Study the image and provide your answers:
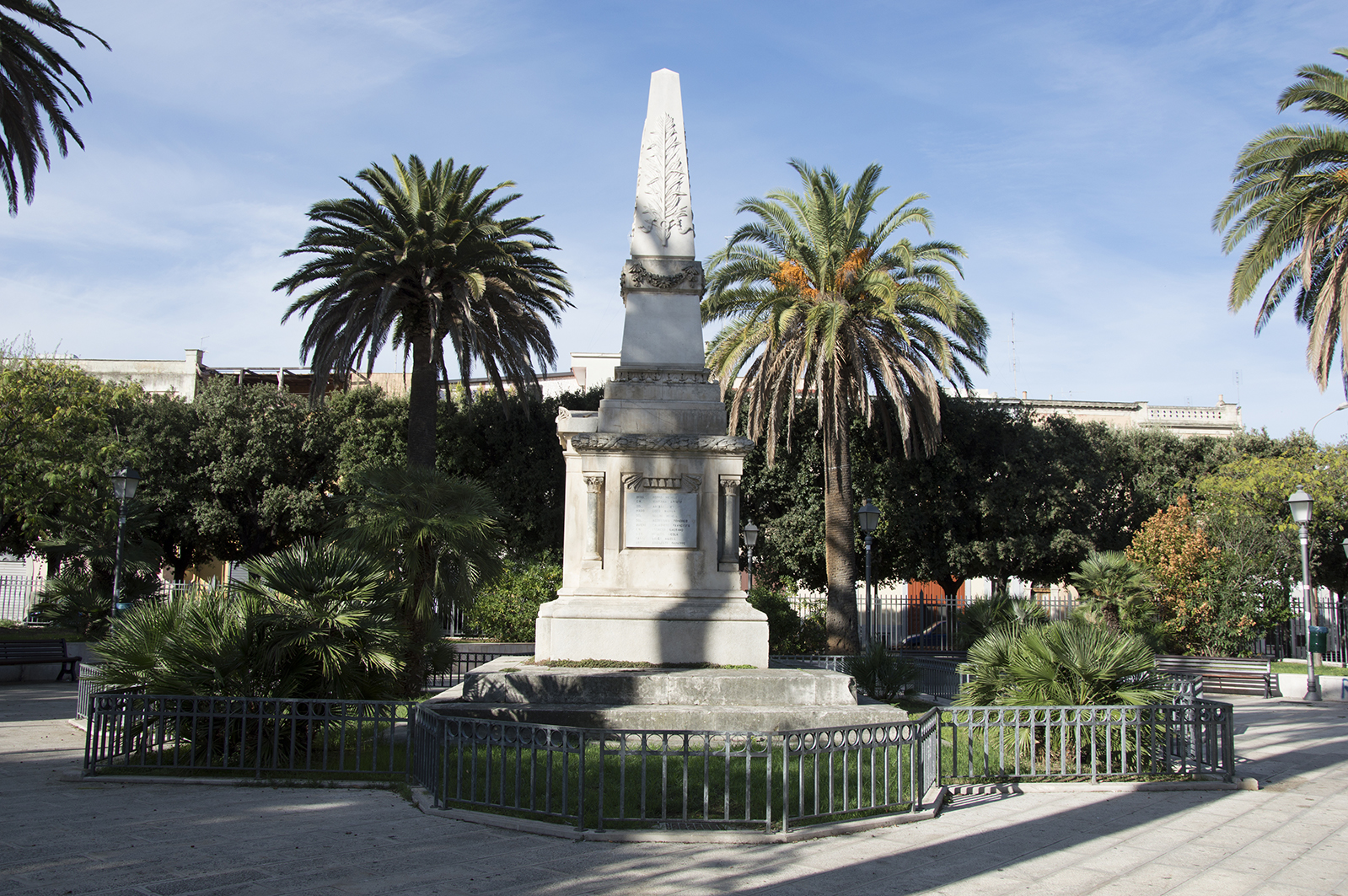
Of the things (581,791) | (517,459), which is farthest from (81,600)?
(581,791)

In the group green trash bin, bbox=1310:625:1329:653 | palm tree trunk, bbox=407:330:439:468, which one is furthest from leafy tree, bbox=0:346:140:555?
green trash bin, bbox=1310:625:1329:653

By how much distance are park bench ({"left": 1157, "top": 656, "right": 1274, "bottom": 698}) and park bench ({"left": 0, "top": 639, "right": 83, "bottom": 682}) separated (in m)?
22.9

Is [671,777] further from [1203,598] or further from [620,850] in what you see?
[1203,598]

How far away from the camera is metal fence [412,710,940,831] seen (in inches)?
262

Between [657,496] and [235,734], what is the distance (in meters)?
5.12

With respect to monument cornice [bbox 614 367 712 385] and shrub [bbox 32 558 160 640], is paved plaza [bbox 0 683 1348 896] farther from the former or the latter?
shrub [bbox 32 558 160 640]

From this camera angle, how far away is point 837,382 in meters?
23.8

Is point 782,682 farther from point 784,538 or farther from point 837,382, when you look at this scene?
point 784,538

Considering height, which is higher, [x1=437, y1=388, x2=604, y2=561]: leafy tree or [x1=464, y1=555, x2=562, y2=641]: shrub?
[x1=437, y1=388, x2=604, y2=561]: leafy tree

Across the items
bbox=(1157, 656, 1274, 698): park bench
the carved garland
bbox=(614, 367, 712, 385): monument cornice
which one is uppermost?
the carved garland

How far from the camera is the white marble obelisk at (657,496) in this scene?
11.3m

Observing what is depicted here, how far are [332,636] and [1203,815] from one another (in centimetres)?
777

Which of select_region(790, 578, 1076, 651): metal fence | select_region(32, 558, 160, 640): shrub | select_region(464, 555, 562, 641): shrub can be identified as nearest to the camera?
select_region(32, 558, 160, 640): shrub

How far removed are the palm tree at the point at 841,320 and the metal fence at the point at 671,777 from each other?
641 inches
